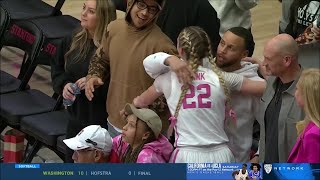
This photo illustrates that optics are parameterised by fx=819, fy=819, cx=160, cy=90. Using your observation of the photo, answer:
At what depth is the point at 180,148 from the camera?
410 centimetres

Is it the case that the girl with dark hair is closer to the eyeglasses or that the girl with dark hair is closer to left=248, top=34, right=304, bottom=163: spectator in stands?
left=248, top=34, right=304, bottom=163: spectator in stands

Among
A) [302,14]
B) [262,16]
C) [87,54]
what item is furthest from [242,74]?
[262,16]

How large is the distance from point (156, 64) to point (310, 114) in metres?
0.91

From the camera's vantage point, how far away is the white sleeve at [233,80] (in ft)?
13.5

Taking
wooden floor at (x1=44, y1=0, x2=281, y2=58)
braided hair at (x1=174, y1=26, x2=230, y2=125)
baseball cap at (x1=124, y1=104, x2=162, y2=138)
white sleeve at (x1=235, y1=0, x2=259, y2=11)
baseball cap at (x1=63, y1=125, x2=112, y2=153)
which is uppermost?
braided hair at (x1=174, y1=26, x2=230, y2=125)

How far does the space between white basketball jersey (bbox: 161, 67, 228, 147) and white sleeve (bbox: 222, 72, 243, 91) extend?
2.9 inches

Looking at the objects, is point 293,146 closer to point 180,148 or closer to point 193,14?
point 180,148

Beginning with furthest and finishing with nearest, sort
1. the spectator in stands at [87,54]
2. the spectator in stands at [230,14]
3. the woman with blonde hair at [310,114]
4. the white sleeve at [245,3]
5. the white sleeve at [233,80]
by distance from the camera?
the spectator in stands at [230,14] → the white sleeve at [245,3] → the spectator in stands at [87,54] → the white sleeve at [233,80] → the woman with blonde hair at [310,114]

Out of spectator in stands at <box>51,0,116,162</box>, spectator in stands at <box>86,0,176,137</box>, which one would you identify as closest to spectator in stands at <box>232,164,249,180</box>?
spectator in stands at <box>86,0,176,137</box>

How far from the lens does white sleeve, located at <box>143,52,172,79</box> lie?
13.5 ft

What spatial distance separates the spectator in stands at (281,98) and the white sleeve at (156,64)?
1.66 feet

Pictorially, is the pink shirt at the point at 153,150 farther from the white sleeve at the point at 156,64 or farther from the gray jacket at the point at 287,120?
the gray jacket at the point at 287,120

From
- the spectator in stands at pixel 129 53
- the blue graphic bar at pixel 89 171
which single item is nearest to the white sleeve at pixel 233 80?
the spectator in stands at pixel 129 53

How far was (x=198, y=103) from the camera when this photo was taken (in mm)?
4027
